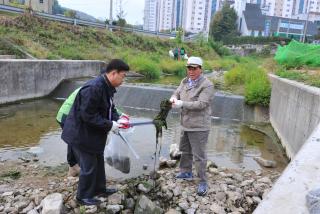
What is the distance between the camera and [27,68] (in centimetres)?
1209

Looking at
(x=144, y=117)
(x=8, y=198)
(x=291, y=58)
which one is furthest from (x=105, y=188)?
(x=291, y=58)

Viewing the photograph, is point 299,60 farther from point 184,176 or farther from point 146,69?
point 184,176

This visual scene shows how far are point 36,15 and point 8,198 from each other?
19.8m

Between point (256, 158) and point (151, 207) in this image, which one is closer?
point (151, 207)

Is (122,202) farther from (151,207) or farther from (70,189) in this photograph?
(70,189)

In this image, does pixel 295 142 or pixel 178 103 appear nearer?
pixel 178 103

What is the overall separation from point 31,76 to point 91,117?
30.7 ft

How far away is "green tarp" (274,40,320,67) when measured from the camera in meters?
11.7

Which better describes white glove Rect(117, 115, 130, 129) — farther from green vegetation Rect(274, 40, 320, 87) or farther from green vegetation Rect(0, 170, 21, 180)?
green vegetation Rect(274, 40, 320, 87)

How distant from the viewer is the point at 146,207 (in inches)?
172

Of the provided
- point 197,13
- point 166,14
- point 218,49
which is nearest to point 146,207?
point 218,49

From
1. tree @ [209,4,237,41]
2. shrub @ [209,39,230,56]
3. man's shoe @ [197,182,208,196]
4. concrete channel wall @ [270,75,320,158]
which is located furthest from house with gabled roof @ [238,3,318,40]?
man's shoe @ [197,182,208,196]

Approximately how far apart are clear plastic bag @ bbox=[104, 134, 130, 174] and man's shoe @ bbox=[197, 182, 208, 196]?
1.14m

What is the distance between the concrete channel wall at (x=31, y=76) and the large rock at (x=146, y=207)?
813 centimetres
